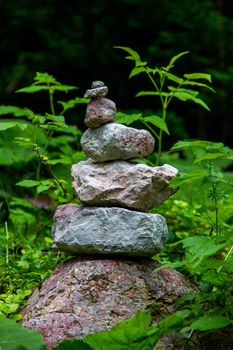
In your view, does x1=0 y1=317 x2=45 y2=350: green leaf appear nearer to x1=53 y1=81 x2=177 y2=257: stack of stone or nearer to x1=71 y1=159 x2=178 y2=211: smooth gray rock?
x1=53 y1=81 x2=177 y2=257: stack of stone

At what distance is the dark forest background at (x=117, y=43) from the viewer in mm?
8461

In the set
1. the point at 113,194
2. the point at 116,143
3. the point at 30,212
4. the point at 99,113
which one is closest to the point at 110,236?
the point at 113,194

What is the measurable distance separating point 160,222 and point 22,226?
1698 mm

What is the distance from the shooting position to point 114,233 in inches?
108

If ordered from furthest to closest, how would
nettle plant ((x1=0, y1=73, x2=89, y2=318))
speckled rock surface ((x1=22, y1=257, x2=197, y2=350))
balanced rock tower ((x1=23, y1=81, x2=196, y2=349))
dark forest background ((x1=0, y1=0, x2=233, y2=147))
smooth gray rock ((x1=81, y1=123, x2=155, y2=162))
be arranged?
dark forest background ((x1=0, y1=0, x2=233, y2=147)) < nettle plant ((x1=0, y1=73, x2=89, y2=318)) < smooth gray rock ((x1=81, y1=123, x2=155, y2=162)) < balanced rock tower ((x1=23, y1=81, x2=196, y2=349)) < speckled rock surface ((x1=22, y1=257, x2=197, y2=350))

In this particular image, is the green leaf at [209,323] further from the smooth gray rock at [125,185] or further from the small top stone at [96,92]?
the small top stone at [96,92]

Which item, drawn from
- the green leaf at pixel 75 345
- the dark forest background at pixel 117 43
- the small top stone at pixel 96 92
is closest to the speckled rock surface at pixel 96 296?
the green leaf at pixel 75 345

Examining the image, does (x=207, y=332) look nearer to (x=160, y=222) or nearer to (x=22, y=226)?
(x=160, y=222)

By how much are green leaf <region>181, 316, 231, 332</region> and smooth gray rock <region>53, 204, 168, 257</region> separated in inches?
18.0

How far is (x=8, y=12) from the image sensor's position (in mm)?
9016

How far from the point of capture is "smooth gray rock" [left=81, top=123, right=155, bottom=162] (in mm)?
2809

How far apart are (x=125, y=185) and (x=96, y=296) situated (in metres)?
0.47

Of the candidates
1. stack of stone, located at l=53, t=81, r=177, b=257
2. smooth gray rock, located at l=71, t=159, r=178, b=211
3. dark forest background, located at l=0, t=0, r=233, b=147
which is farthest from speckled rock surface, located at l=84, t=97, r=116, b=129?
dark forest background, located at l=0, t=0, r=233, b=147

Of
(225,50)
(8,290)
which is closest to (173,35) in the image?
(225,50)
